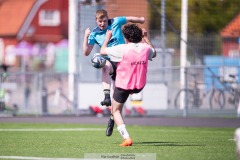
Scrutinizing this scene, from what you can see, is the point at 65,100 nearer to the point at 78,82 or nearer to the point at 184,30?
the point at 78,82

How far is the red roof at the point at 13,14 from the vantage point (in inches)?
2589

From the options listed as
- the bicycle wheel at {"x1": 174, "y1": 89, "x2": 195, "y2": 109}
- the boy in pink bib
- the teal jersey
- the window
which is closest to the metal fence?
the bicycle wheel at {"x1": 174, "y1": 89, "x2": 195, "y2": 109}

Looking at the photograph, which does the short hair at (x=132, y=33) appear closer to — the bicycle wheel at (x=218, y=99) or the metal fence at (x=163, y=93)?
the metal fence at (x=163, y=93)

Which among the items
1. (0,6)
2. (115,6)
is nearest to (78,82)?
(115,6)

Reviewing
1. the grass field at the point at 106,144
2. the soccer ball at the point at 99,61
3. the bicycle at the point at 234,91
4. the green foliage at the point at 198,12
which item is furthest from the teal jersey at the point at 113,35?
the green foliage at the point at 198,12

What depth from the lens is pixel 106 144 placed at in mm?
14945

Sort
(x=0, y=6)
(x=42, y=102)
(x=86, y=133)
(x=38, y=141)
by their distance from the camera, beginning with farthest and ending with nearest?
(x=0, y=6) → (x=42, y=102) → (x=86, y=133) → (x=38, y=141)

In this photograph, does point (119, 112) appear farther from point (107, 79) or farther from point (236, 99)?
point (236, 99)

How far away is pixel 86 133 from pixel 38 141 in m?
3.20

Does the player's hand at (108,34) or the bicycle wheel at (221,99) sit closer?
the player's hand at (108,34)

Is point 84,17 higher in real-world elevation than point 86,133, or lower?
higher

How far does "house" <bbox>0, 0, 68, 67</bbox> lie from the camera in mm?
65625

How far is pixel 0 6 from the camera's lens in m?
67.1

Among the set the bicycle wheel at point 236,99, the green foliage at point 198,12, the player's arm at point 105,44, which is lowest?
the bicycle wheel at point 236,99
